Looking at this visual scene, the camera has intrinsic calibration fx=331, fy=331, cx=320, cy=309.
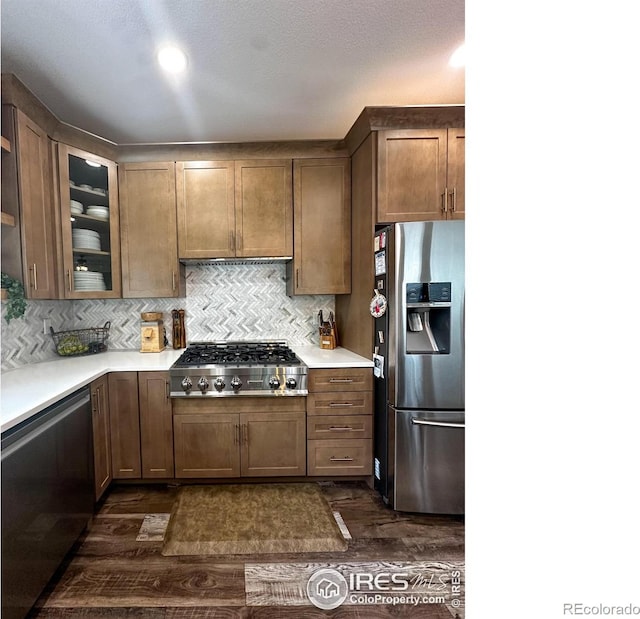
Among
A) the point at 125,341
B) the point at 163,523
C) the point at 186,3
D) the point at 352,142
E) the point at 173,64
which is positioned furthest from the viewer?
the point at 125,341

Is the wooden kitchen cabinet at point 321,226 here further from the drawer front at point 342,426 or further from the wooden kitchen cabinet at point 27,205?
the wooden kitchen cabinet at point 27,205

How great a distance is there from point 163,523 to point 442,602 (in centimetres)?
155

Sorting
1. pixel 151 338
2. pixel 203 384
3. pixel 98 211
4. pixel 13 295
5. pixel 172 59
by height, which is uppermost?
pixel 172 59

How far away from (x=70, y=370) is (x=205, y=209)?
1460mm

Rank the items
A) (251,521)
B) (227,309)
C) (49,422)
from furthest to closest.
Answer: (227,309)
(251,521)
(49,422)

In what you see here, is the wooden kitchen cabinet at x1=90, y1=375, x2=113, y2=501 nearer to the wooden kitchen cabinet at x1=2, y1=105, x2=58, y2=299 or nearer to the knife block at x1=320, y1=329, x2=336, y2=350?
the wooden kitchen cabinet at x1=2, y1=105, x2=58, y2=299

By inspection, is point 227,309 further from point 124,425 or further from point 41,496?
point 41,496

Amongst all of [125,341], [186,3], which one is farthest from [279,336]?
[186,3]

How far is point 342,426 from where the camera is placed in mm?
2312

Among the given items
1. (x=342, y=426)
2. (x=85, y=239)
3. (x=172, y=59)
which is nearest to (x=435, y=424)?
(x=342, y=426)

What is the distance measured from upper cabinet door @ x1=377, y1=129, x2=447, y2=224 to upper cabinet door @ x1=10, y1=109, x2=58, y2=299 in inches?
84.7

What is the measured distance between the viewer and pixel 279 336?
2.97 metres

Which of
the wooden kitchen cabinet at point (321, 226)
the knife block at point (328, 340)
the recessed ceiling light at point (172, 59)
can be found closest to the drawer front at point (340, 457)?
the knife block at point (328, 340)
